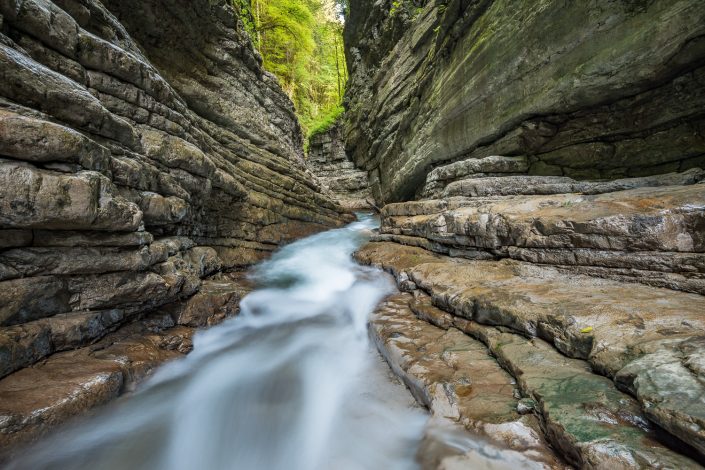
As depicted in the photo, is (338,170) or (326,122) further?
(326,122)

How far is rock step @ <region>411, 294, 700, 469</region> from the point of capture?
1768 mm

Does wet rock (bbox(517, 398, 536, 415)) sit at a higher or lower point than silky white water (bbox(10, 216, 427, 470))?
higher

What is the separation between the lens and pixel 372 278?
6996 millimetres

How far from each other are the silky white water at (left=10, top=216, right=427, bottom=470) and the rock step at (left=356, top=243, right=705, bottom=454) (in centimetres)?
162

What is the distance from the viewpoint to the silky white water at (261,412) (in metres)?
2.78

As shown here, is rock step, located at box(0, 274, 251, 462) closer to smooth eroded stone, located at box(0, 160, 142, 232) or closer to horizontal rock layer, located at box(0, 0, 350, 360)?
horizontal rock layer, located at box(0, 0, 350, 360)

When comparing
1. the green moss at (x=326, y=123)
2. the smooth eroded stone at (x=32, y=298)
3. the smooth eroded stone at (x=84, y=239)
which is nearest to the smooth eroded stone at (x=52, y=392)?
the smooth eroded stone at (x=32, y=298)

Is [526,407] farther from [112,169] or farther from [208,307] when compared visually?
[112,169]

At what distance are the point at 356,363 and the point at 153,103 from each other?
21.6 ft

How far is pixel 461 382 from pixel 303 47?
68.4 ft

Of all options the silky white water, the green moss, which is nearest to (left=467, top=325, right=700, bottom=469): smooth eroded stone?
the silky white water

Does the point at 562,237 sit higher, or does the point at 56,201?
the point at 56,201

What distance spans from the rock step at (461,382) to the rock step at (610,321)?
583 mm

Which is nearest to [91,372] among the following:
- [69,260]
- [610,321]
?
[69,260]
